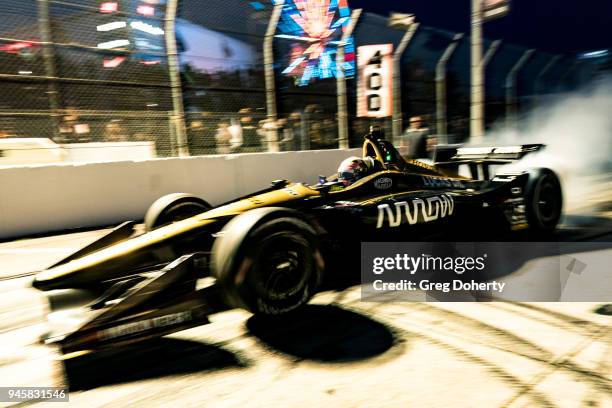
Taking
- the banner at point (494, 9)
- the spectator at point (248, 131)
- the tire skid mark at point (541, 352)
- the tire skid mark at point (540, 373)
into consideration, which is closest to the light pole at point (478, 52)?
the banner at point (494, 9)

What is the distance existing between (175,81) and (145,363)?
6.34 metres

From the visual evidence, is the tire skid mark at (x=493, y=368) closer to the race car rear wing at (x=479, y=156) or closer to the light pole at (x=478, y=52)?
the race car rear wing at (x=479, y=156)

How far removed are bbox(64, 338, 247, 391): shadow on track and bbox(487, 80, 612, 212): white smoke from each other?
11.0 meters

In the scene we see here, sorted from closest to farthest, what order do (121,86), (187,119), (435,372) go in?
(435,372) < (121,86) < (187,119)

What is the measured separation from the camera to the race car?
262 centimetres

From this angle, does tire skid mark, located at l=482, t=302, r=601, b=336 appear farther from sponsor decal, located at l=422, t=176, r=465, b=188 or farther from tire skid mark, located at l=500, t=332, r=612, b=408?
sponsor decal, located at l=422, t=176, r=465, b=188

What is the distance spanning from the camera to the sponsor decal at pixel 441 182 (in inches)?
182

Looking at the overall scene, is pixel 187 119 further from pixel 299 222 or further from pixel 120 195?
pixel 299 222

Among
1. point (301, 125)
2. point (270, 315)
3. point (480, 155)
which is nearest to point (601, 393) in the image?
point (270, 315)

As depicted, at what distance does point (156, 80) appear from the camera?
7.98 m

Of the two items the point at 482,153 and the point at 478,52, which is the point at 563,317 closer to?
the point at 482,153

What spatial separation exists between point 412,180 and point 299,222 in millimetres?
1824

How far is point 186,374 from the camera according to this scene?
8.21 ft

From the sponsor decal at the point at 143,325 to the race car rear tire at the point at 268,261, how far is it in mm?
284
